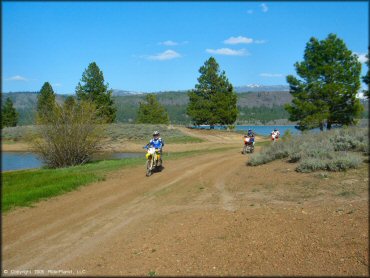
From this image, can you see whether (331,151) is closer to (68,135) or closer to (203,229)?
(203,229)

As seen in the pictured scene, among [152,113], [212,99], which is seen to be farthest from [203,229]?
[152,113]

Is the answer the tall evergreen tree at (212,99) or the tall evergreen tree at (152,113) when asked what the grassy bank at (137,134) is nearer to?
the tall evergreen tree at (212,99)

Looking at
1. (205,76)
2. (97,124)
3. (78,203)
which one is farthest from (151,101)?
(78,203)

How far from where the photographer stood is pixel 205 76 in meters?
59.3

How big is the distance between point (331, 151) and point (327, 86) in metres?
27.1

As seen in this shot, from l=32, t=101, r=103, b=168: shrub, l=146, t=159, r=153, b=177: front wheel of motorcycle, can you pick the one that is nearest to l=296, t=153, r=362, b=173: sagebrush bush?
l=146, t=159, r=153, b=177: front wheel of motorcycle

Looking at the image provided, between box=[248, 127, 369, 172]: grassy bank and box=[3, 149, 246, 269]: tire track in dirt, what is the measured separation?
4713mm

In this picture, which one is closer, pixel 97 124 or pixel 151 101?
pixel 97 124

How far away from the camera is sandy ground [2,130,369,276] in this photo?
597 cm

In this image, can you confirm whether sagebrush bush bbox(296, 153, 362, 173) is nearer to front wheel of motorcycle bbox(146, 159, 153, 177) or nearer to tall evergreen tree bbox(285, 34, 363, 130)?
front wheel of motorcycle bbox(146, 159, 153, 177)

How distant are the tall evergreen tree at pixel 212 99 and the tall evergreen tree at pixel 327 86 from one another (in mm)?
18076

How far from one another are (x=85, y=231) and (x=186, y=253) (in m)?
2.97

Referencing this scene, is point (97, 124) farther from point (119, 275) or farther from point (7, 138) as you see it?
point (7, 138)

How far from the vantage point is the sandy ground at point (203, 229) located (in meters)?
5.97
